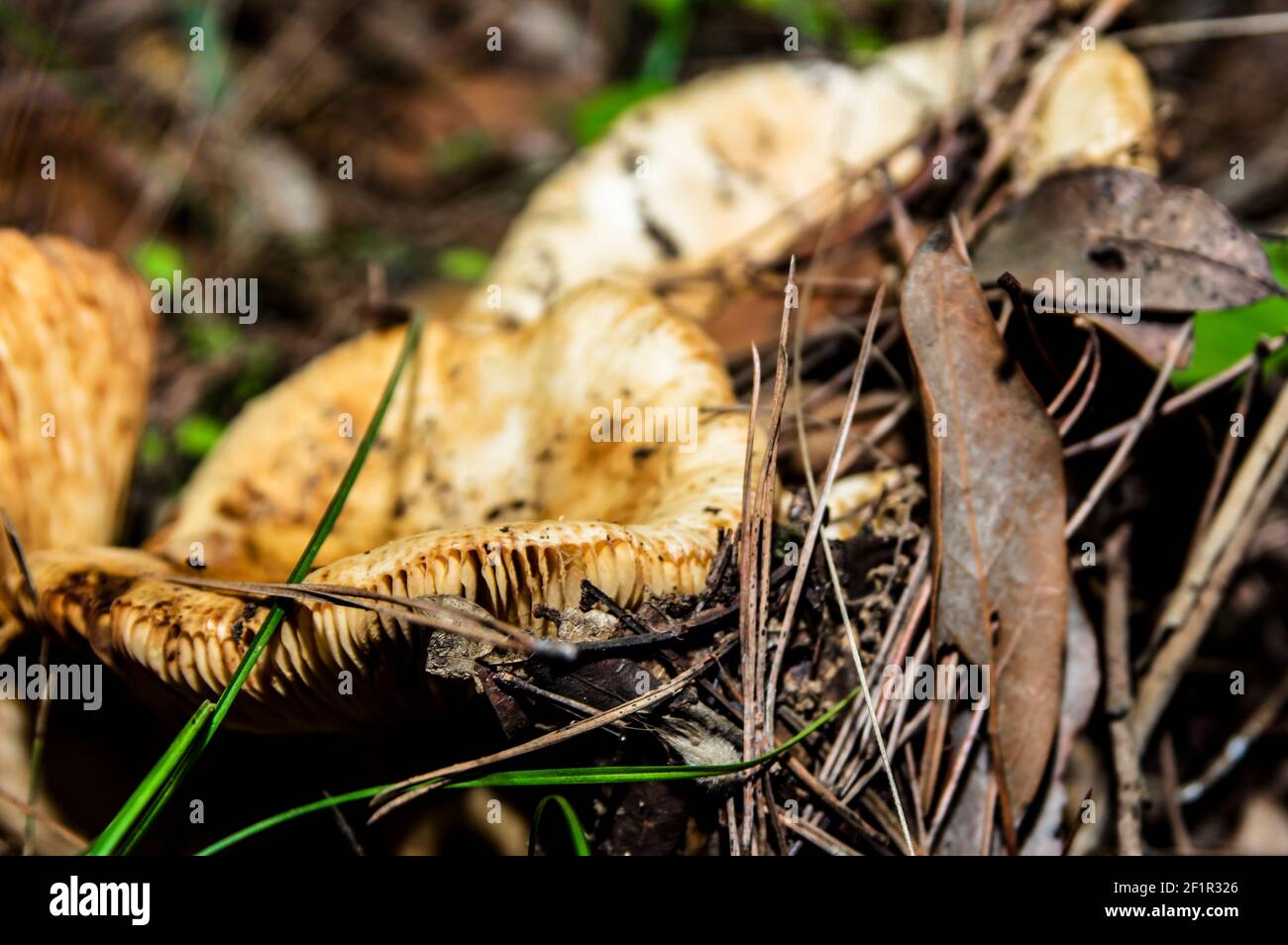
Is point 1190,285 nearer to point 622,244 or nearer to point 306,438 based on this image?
point 622,244

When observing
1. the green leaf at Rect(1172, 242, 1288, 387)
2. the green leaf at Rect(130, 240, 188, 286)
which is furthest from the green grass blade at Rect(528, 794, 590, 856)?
the green leaf at Rect(130, 240, 188, 286)

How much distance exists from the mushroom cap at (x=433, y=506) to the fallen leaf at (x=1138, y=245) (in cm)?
73

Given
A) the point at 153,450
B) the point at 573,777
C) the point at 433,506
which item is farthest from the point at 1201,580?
the point at 153,450

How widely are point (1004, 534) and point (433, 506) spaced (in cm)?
127

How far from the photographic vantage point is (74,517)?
95.0 inches

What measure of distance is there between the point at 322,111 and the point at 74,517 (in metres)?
3.20

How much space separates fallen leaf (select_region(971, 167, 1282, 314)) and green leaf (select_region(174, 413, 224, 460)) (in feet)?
8.33

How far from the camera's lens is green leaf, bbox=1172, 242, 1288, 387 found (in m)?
2.02

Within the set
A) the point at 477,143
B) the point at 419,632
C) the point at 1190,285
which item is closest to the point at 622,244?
the point at 1190,285

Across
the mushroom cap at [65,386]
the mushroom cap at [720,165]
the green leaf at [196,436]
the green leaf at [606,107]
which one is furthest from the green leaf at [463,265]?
the mushroom cap at [65,386]

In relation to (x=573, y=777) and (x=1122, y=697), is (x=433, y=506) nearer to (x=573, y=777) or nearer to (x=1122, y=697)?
(x=573, y=777)

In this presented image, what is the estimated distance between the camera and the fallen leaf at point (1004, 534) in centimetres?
188

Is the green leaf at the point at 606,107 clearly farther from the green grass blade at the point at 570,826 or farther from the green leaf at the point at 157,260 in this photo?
the green grass blade at the point at 570,826

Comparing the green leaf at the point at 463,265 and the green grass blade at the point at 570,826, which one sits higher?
the green leaf at the point at 463,265
